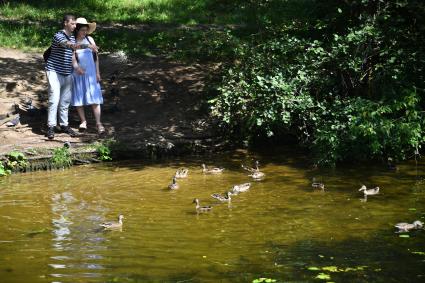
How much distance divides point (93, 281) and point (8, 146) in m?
7.40

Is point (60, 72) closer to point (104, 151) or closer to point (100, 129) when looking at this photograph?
point (100, 129)

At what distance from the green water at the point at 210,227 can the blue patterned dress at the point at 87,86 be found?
6.07 ft

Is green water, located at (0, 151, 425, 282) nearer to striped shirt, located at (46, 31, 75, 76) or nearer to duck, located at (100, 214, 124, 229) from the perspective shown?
duck, located at (100, 214, 124, 229)

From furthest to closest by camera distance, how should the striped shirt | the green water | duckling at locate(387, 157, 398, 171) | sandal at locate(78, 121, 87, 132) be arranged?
sandal at locate(78, 121, 87, 132)
the striped shirt
duckling at locate(387, 157, 398, 171)
the green water

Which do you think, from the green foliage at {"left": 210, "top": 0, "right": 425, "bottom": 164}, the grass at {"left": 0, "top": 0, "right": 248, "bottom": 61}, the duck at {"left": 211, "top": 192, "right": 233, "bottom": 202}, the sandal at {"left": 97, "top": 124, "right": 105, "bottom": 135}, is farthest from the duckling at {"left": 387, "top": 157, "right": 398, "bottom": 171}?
the sandal at {"left": 97, "top": 124, "right": 105, "bottom": 135}

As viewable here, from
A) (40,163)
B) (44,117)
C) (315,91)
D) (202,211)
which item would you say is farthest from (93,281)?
(44,117)

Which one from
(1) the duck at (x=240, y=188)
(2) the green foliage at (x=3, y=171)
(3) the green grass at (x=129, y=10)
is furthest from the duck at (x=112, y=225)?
(3) the green grass at (x=129, y=10)

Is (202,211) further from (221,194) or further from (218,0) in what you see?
(218,0)

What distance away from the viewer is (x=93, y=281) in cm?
779

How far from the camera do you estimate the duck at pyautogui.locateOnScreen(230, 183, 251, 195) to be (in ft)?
38.5

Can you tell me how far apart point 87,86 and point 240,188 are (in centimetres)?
519

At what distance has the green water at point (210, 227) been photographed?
8.09 meters

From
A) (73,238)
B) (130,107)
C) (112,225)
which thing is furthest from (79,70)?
(73,238)

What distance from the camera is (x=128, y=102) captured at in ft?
57.0
